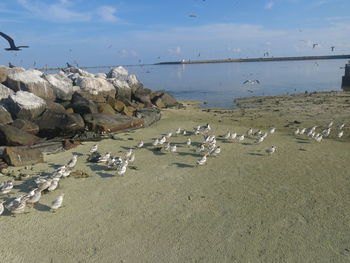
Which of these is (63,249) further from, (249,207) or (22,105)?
(22,105)

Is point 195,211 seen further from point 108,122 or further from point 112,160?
point 108,122

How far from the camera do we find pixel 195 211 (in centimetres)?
981

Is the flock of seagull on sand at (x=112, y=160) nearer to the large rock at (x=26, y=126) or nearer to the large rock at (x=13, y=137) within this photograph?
the large rock at (x=13, y=137)

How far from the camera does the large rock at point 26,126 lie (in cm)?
1792

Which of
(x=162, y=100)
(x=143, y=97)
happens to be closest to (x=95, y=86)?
(x=143, y=97)

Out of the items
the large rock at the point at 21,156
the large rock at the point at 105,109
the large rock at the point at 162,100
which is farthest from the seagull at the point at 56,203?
the large rock at the point at 162,100

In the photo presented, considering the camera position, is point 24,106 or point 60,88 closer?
point 24,106

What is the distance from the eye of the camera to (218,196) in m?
10.8

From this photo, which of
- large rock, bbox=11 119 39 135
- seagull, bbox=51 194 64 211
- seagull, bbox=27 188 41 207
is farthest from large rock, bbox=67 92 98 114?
seagull, bbox=51 194 64 211

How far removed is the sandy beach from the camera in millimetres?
7902

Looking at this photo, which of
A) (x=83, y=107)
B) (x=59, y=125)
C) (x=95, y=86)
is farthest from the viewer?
(x=95, y=86)

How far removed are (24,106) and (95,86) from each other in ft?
32.7

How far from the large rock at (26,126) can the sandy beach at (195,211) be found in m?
3.73

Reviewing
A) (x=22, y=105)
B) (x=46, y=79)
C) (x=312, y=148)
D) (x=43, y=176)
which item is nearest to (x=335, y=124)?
(x=312, y=148)
